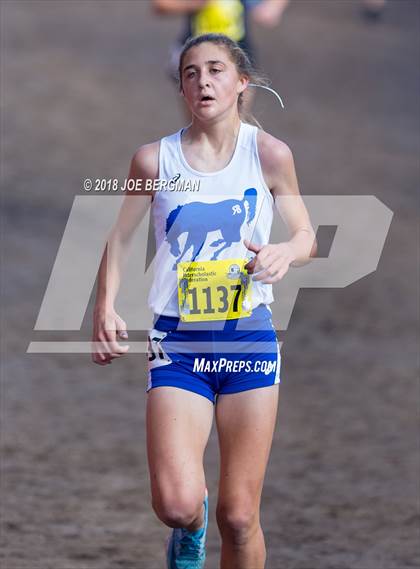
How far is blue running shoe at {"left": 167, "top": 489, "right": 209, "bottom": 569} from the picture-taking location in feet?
14.5

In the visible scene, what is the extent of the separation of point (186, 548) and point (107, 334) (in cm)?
80

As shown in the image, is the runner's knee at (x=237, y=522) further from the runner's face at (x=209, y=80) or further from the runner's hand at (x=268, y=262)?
the runner's face at (x=209, y=80)

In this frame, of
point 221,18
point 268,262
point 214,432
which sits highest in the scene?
point 221,18

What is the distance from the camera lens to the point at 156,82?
792 inches

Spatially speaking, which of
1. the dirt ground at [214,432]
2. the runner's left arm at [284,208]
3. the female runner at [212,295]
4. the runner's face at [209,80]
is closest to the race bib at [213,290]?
the female runner at [212,295]

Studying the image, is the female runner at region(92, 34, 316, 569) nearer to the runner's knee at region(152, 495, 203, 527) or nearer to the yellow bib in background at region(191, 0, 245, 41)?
the runner's knee at region(152, 495, 203, 527)

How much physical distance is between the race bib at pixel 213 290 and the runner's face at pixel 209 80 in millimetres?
480

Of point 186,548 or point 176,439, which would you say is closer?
point 176,439

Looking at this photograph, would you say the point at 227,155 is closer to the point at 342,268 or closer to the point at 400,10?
the point at 342,268

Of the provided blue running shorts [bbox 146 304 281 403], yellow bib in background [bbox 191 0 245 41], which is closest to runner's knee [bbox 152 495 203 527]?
blue running shorts [bbox 146 304 281 403]

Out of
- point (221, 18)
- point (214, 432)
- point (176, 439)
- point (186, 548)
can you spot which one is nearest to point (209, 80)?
point (176, 439)

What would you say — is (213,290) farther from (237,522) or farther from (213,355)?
(237,522)

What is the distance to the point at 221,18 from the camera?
31.4 feet

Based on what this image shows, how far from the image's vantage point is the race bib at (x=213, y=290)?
4.19 m
